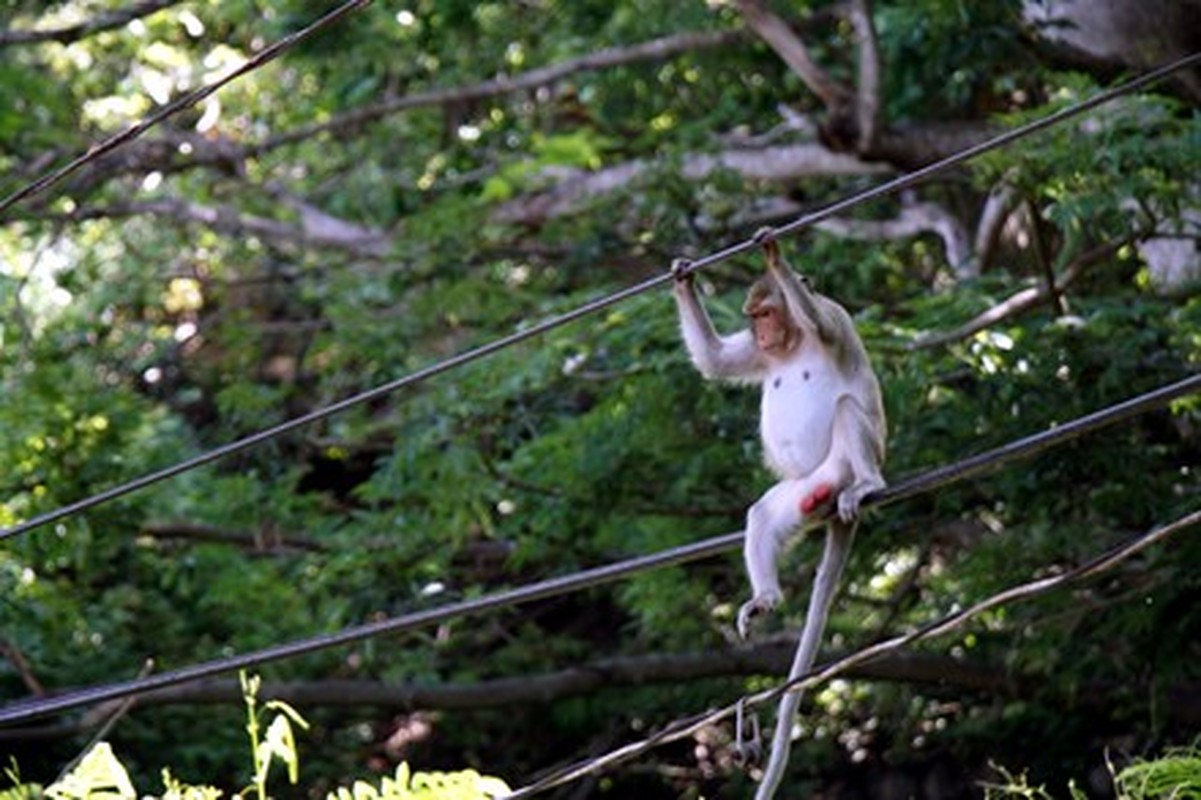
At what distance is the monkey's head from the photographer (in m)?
6.84

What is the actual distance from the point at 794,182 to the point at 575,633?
3404 millimetres

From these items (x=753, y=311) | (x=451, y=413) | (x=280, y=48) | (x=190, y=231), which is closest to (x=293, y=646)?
(x=280, y=48)

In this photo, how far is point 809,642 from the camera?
249 inches

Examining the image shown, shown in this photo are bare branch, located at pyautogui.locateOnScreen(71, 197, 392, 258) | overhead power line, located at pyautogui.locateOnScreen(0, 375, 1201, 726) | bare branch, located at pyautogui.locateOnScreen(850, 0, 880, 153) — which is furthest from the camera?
bare branch, located at pyautogui.locateOnScreen(71, 197, 392, 258)

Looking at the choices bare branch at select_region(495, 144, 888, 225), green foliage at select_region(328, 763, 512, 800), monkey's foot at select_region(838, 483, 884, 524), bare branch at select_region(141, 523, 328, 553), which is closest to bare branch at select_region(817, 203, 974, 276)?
bare branch at select_region(495, 144, 888, 225)

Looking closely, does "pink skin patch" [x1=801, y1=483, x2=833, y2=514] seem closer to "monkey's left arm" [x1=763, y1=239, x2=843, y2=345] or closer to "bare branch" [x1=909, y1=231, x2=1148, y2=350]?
"monkey's left arm" [x1=763, y1=239, x2=843, y2=345]

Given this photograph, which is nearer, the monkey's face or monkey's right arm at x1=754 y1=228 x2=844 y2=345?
monkey's right arm at x1=754 y1=228 x2=844 y2=345

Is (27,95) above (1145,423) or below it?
above

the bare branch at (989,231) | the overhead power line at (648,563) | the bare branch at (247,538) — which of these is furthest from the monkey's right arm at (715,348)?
the bare branch at (247,538)

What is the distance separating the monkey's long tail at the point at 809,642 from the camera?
5781mm

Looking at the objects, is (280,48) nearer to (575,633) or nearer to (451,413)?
(451,413)

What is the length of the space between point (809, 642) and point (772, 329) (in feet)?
3.23

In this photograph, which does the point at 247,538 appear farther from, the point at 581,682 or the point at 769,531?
the point at 769,531

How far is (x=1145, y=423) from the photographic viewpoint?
9852mm
